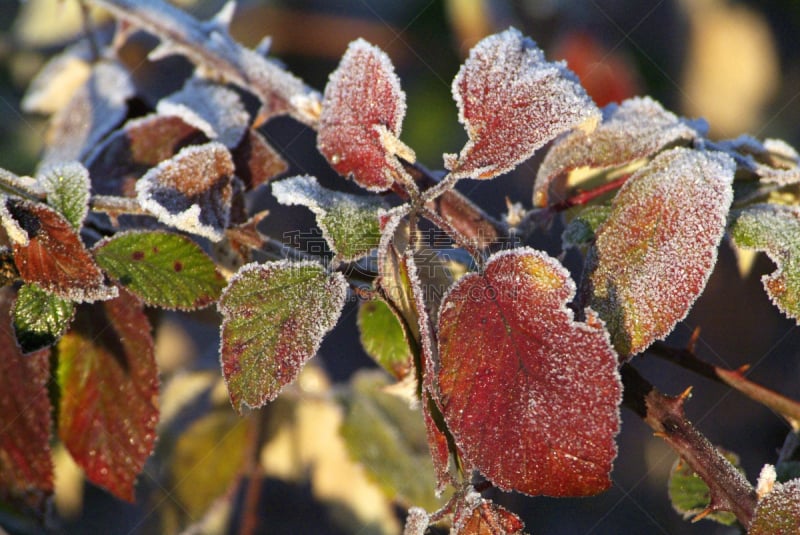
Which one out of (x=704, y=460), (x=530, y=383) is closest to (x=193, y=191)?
(x=530, y=383)

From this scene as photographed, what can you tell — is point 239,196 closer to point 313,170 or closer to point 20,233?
point 20,233

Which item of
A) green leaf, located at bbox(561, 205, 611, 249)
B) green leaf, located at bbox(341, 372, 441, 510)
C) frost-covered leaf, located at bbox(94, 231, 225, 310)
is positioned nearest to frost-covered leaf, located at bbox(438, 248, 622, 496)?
green leaf, located at bbox(561, 205, 611, 249)

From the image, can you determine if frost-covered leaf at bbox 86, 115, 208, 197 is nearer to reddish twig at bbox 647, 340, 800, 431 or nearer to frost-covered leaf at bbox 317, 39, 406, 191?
frost-covered leaf at bbox 317, 39, 406, 191

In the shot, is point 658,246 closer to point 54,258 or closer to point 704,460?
point 704,460

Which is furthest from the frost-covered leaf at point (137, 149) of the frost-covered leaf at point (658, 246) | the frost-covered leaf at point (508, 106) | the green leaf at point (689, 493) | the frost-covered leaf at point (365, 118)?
the green leaf at point (689, 493)

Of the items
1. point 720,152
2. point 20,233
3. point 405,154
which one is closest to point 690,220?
point 720,152
